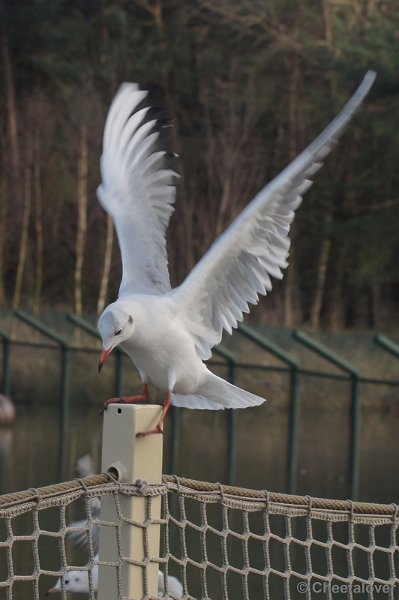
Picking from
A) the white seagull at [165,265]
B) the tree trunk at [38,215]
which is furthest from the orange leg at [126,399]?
the tree trunk at [38,215]

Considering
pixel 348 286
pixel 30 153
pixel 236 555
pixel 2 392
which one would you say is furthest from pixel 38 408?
pixel 348 286

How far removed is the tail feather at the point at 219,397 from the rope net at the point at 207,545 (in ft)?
1.19

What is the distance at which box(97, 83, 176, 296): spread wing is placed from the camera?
18.2 ft

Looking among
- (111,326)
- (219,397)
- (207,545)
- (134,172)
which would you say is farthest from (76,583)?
(111,326)

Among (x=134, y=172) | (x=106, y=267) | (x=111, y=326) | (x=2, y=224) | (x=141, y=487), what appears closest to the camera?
(x=141, y=487)

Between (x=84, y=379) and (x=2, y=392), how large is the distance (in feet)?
2.86

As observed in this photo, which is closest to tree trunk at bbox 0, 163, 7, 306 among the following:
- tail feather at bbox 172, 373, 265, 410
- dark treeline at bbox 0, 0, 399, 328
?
dark treeline at bbox 0, 0, 399, 328

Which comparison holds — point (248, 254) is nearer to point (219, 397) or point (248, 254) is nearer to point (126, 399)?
point (219, 397)

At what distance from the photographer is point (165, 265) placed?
5203mm

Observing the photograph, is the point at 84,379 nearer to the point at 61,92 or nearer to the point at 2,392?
the point at 2,392

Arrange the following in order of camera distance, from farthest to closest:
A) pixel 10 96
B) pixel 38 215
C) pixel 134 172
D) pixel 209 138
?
pixel 10 96
pixel 209 138
pixel 38 215
pixel 134 172

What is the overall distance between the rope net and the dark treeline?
10.5m

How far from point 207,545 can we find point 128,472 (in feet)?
13.1

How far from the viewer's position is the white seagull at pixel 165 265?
432 centimetres
